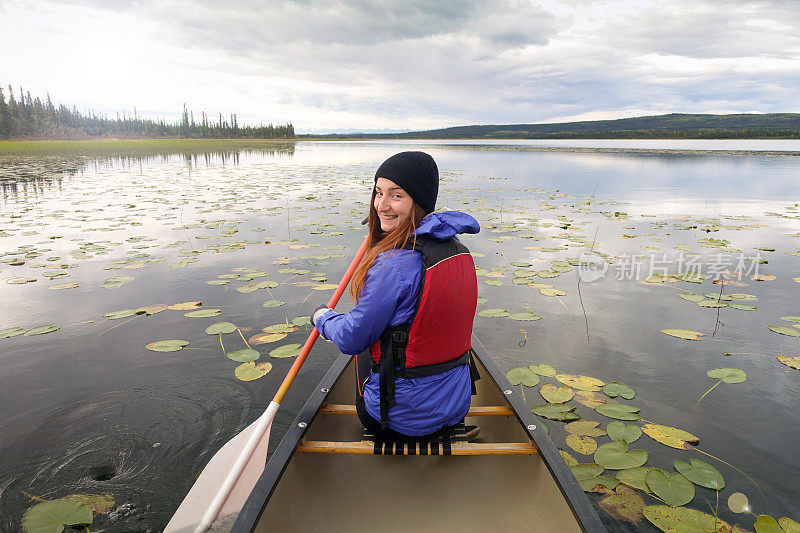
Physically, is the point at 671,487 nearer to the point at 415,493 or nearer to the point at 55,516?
the point at 415,493

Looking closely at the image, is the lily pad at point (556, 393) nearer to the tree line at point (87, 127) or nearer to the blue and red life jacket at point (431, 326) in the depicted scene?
the blue and red life jacket at point (431, 326)

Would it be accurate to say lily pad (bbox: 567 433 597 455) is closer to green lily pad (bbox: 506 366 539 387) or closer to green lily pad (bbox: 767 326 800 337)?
green lily pad (bbox: 506 366 539 387)

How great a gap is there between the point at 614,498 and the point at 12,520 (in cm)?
318

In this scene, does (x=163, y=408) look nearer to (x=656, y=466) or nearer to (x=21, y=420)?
(x=21, y=420)

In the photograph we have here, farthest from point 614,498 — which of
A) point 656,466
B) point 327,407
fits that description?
point 327,407

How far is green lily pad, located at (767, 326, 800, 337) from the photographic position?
4059mm

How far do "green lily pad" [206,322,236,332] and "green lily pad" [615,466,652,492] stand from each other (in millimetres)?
3525

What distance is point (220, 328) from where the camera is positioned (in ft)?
13.8

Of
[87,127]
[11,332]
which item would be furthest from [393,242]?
[87,127]

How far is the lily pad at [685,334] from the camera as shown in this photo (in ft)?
13.4

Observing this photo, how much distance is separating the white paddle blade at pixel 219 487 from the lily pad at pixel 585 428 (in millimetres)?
1994

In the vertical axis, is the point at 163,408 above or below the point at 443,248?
below

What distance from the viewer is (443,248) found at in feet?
6.19

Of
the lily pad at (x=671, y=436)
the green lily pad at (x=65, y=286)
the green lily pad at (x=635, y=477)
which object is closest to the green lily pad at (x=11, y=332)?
the green lily pad at (x=65, y=286)
